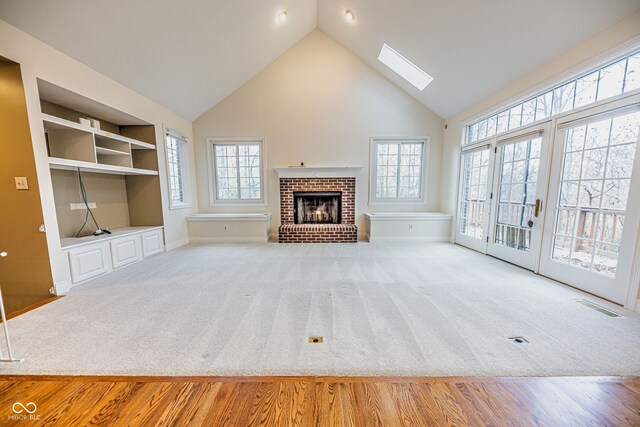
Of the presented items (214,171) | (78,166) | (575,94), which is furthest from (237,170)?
(575,94)

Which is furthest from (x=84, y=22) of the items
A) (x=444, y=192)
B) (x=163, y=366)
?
(x=444, y=192)

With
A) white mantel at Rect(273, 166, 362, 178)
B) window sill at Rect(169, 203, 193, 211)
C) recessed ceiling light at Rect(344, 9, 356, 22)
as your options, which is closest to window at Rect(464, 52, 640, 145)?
white mantel at Rect(273, 166, 362, 178)

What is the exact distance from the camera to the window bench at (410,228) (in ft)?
16.1

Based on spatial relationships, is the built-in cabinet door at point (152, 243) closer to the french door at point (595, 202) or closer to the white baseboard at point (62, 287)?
the white baseboard at point (62, 287)

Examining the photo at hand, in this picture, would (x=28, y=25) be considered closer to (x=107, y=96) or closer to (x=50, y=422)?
(x=107, y=96)

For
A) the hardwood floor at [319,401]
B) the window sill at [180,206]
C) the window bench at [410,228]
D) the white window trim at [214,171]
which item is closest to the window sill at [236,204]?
the white window trim at [214,171]

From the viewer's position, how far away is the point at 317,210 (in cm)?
553

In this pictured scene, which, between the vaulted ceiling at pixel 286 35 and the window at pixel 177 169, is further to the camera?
the window at pixel 177 169

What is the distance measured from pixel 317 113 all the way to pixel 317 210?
2255 mm

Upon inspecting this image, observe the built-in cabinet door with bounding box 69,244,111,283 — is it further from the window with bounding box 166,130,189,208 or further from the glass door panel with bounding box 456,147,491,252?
the glass door panel with bounding box 456,147,491,252

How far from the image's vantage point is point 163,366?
4.80ft

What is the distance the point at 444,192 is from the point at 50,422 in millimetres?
6076

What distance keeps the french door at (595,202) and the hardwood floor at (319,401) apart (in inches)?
59.5

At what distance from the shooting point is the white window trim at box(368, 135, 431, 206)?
5.26 m
